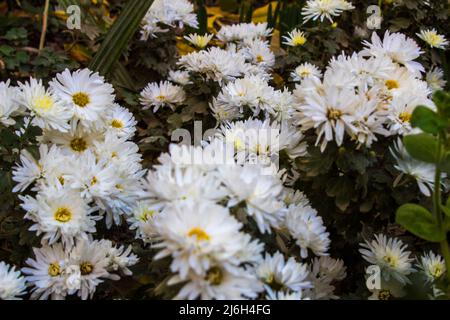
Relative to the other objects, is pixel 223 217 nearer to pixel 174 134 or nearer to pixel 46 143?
pixel 46 143

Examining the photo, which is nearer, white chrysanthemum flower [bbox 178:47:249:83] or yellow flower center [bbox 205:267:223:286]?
yellow flower center [bbox 205:267:223:286]

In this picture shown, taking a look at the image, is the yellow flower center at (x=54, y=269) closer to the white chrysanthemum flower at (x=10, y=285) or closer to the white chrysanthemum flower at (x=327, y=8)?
the white chrysanthemum flower at (x=10, y=285)

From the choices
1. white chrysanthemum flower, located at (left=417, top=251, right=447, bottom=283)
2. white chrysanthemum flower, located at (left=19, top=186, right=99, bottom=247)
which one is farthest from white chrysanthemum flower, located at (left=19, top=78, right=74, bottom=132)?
white chrysanthemum flower, located at (left=417, top=251, right=447, bottom=283)

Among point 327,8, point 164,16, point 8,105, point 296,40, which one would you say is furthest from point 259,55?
point 8,105

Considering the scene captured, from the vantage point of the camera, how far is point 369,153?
1183mm

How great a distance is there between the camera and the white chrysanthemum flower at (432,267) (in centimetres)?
120

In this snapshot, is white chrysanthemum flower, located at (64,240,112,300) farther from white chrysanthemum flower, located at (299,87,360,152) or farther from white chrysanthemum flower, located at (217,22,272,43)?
white chrysanthemum flower, located at (217,22,272,43)

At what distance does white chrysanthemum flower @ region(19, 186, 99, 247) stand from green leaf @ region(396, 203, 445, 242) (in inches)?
20.9

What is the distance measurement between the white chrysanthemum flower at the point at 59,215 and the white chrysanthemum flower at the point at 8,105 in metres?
0.16

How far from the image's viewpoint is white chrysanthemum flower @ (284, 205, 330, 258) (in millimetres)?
1125

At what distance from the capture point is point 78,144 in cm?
133

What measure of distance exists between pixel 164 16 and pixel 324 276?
1050 mm

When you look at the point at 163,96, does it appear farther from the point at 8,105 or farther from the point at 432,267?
the point at 432,267

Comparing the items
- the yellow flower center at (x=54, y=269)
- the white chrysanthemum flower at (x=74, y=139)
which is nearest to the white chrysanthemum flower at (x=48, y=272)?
the yellow flower center at (x=54, y=269)
